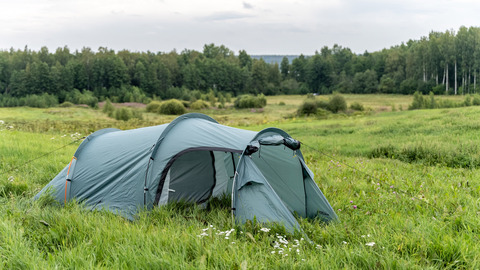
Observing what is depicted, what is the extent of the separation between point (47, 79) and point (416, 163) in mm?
62440

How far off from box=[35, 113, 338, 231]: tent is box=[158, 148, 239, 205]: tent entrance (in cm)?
2

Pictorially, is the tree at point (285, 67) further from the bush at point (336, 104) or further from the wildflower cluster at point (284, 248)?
the wildflower cluster at point (284, 248)

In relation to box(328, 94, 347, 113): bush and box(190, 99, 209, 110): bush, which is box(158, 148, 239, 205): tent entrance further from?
box(190, 99, 209, 110): bush

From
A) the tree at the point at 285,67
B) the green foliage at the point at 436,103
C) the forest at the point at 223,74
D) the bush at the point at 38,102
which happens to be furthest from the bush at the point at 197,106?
the tree at the point at 285,67

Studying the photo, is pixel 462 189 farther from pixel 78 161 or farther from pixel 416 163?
pixel 78 161

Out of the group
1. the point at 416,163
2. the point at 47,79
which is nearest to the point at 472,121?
the point at 416,163

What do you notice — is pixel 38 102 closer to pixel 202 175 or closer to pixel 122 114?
pixel 122 114

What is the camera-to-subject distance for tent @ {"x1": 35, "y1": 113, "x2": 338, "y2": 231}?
18.4 feet

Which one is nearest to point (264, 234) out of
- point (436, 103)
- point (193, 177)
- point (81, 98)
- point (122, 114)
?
point (193, 177)

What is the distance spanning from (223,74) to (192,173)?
79.5 metres

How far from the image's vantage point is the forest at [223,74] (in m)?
57.6

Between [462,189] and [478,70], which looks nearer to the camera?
[462,189]

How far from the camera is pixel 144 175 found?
6.19 meters

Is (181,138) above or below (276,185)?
above
